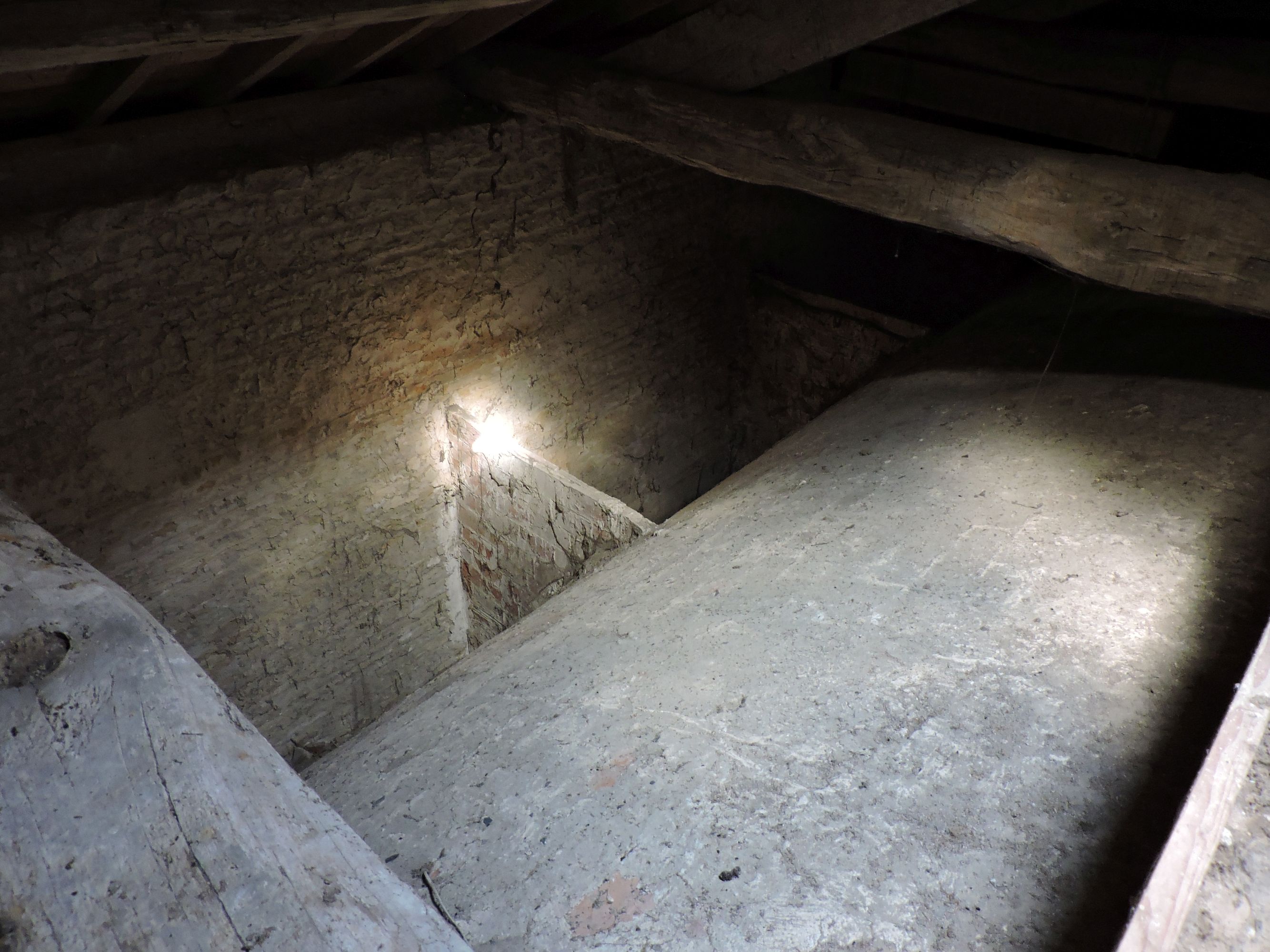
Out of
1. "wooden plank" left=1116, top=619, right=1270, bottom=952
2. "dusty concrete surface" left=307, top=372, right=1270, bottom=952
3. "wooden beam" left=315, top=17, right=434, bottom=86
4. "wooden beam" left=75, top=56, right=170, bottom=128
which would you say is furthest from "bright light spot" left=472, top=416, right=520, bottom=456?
"wooden plank" left=1116, top=619, right=1270, bottom=952

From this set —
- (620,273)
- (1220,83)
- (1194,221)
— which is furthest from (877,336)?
(1194,221)

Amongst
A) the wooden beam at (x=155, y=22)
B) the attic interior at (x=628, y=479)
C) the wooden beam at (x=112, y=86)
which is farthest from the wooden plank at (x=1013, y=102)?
the wooden beam at (x=112, y=86)

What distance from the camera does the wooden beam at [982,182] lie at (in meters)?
2.44

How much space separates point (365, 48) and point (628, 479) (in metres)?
3.13

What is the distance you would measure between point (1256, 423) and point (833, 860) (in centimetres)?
238

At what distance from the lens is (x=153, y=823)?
1371 mm

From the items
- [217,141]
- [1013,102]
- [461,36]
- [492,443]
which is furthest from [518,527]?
[1013,102]

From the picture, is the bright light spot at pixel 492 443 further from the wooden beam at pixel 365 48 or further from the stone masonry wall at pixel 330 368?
the wooden beam at pixel 365 48

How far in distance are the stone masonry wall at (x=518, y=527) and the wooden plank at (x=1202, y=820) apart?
2.21m

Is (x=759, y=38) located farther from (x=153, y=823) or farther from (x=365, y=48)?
(x=153, y=823)

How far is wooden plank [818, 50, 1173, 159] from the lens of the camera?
370 cm

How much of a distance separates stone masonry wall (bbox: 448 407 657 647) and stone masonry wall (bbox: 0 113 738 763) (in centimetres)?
16

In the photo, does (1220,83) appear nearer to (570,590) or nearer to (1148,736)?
(1148,736)

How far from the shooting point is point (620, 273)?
5305 mm
